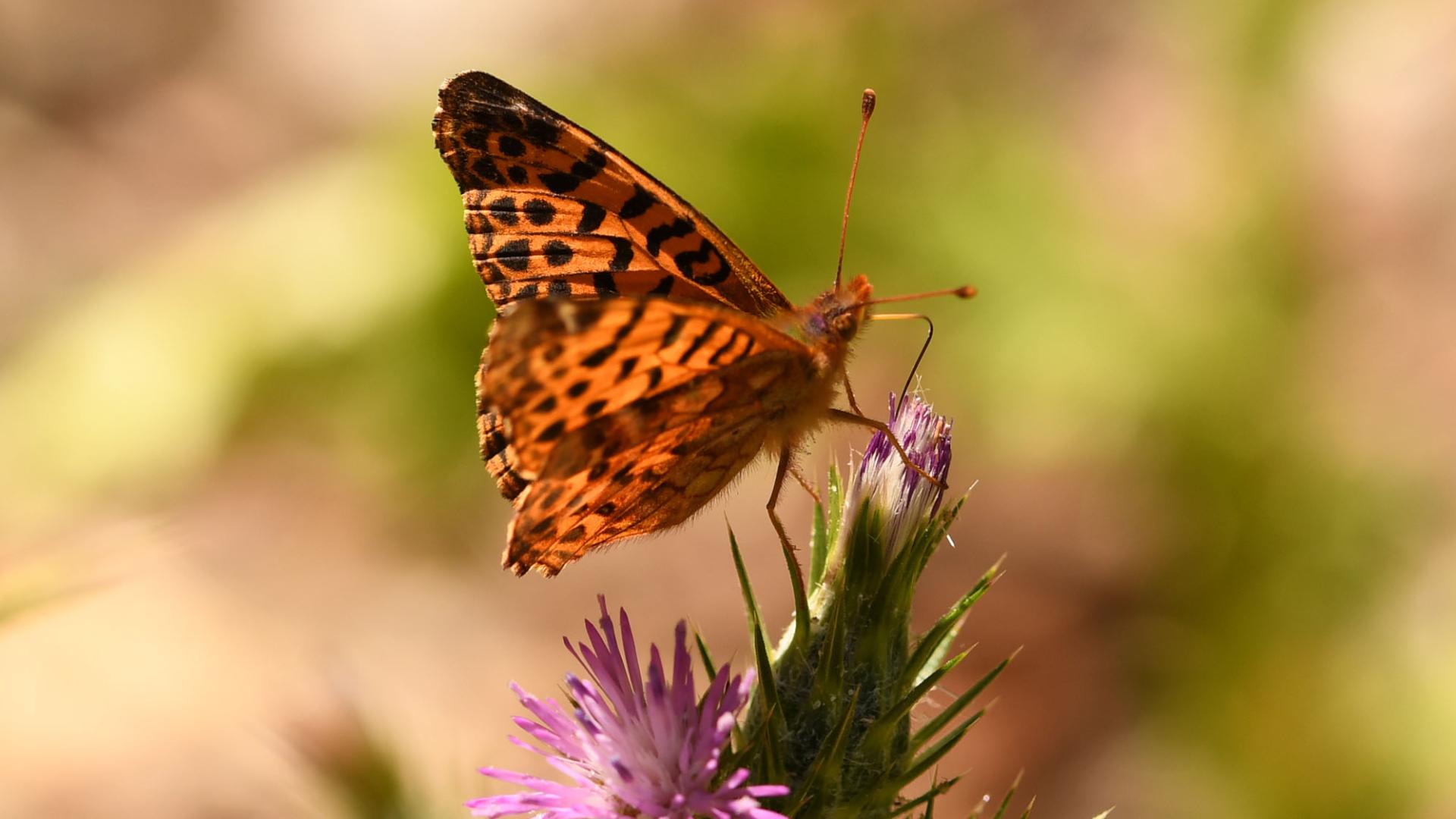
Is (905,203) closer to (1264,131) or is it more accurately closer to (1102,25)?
(1264,131)

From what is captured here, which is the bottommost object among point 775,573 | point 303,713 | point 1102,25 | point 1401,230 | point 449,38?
point 303,713

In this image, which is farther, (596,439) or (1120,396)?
(1120,396)

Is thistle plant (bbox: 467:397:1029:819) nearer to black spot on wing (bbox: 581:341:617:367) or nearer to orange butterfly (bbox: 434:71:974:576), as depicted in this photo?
orange butterfly (bbox: 434:71:974:576)

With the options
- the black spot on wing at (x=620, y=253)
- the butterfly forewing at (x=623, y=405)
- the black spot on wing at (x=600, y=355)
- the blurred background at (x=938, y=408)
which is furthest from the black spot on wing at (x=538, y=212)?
the blurred background at (x=938, y=408)

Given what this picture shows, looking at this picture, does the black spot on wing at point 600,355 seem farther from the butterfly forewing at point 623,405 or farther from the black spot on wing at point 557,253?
the black spot on wing at point 557,253

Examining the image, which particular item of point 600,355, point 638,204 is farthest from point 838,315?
point 600,355

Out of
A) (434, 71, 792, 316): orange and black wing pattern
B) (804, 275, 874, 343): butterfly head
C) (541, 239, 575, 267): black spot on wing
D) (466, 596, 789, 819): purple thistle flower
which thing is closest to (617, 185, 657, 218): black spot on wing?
(434, 71, 792, 316): orange and black wing pattern

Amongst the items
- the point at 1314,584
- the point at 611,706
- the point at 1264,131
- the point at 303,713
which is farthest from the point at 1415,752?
the point at 303,713
